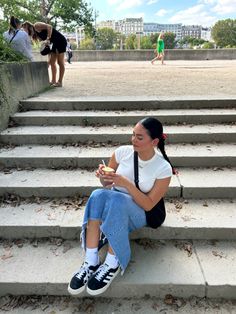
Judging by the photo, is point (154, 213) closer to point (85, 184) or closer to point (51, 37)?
point (85, 184)

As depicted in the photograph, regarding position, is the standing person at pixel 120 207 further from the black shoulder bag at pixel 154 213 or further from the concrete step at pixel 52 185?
the concrete step at pixel 52 185

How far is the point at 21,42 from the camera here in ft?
17.7

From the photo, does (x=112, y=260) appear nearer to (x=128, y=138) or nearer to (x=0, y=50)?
(x=128, y=138)

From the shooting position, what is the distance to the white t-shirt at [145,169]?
2.29 meters

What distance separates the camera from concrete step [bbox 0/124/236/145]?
3.87 m

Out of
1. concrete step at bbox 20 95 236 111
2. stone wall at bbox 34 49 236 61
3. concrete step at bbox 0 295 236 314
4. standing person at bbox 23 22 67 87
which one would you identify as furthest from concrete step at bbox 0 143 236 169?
stone wall at bbox 34 49 236 61

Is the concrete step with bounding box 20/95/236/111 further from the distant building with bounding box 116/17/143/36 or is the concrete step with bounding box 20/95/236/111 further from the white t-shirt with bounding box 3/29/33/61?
the distant building with bounding box 116/17/143/36

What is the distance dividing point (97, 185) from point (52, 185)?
0.51 m

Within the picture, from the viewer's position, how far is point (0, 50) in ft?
15.2

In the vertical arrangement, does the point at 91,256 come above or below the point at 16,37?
below

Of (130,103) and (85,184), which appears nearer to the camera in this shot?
(85,184)

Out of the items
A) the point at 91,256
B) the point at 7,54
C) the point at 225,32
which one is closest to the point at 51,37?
the point at 7,54

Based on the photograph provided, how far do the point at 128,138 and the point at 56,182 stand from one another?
1.21 metres

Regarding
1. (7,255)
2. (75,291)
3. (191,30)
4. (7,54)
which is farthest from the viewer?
(191,30)
